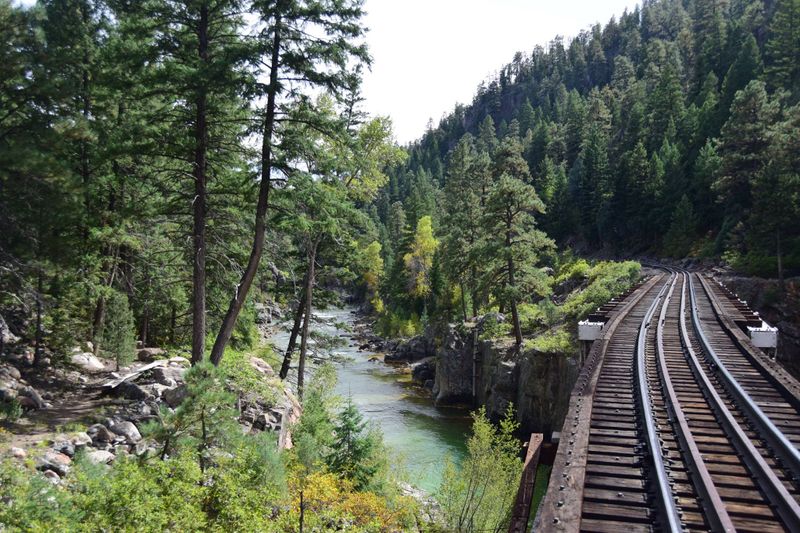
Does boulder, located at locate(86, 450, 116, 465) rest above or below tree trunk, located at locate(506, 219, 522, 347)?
below

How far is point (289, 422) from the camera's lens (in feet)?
50.2

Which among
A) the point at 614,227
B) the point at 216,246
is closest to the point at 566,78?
the point at 614,227

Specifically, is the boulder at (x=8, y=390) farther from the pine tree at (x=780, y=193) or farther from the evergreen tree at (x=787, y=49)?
the evergreen tree at (x=787, y=49)

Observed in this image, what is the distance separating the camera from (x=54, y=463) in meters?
8.35

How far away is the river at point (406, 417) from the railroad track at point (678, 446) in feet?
25.2

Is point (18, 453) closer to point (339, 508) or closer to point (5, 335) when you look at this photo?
point (339, 508)

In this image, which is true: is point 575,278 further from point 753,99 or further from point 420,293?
point 753,99

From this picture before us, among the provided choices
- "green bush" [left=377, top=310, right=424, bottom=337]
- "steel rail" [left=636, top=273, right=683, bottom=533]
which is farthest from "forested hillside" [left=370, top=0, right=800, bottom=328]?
"steel rail" [left=636, top=273, right=683, bottom=533]

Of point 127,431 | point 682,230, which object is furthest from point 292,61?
point 682,230

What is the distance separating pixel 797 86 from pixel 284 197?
6543 cm

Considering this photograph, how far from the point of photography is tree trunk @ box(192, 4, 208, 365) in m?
11.8

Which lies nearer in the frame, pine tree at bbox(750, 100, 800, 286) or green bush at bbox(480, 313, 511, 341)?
pine tree at bbox(750, 100, 800, 286)

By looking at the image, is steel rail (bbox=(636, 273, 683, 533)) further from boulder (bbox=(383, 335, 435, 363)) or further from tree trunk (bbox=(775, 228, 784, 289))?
boulder (bbox=(383, 335, 435, 363))

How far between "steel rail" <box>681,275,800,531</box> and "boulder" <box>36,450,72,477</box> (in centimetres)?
1029
